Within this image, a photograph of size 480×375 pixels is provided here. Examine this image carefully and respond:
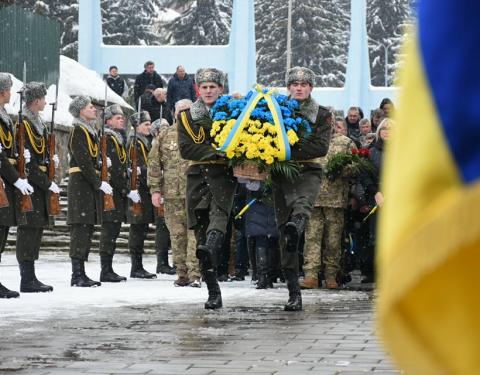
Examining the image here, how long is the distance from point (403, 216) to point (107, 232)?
13.1m

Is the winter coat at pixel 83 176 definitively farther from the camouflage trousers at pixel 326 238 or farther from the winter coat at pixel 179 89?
the winter coat at pixel 179 89

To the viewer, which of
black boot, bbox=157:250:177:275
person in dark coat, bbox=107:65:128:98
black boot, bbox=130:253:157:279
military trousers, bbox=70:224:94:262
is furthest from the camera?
person in dark coat, bbox=107:65:128:98

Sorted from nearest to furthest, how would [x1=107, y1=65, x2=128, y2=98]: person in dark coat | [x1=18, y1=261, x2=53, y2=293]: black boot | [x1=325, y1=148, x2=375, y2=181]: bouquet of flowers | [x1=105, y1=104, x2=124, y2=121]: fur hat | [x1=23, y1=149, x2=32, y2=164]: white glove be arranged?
[x1=23, y1=149, x2=32, y2=164]: white glove, [x1=18, y1=261, x2=53, y2=293]: black boot, [x1=325, y1=148, x2=375, y2=181]: bouquet of flowers, [x1=105, y1=104, x2=124, y2=121]: fur hat, [x1=107, y1=65, x2=128, y2=98]: person in dark coat

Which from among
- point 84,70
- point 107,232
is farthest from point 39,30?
point 107,232

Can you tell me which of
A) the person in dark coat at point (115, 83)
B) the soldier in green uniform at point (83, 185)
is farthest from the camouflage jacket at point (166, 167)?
the person in dark coat at point (115, 83)

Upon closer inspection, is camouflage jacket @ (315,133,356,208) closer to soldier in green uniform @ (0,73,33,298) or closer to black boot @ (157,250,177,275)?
black boot @ (157,250,177,275)

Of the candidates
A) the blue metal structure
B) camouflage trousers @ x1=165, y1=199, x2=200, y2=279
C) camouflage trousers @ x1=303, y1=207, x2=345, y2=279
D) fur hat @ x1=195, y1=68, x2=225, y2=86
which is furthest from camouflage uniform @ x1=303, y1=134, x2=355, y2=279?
the blue metal structure

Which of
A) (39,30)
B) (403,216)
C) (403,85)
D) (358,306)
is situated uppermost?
(39,30)

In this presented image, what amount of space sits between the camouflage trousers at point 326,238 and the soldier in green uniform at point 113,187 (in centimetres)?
207

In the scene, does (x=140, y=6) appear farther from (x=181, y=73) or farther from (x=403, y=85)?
(x=403, y=85)

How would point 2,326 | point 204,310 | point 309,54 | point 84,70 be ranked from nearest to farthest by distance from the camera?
point 2,326
point 204,310
point 84,70
point 309,54

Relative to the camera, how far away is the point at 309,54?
75188 millimetres

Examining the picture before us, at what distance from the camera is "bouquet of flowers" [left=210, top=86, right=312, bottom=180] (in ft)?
33.6

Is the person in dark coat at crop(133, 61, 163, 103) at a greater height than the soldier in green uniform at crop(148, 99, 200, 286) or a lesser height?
greater
